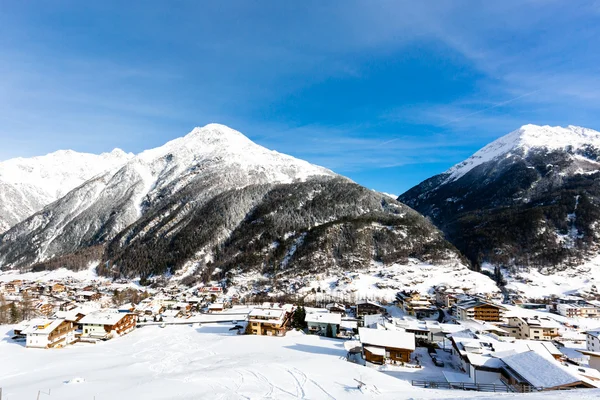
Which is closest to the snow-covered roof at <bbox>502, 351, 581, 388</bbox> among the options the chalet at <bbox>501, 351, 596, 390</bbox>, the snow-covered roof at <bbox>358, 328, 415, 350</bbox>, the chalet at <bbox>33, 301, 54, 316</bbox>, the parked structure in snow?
the chalet at <bbox>501, 351, 596, 390</bbox>

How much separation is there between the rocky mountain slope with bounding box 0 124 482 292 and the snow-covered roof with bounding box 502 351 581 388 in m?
77.4

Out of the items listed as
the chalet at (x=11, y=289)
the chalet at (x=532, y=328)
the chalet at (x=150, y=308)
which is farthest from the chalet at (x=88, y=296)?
the chalet at (x=532, y=328)

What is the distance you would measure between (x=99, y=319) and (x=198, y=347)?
62.3ft

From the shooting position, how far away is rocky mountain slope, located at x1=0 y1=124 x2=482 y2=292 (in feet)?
369

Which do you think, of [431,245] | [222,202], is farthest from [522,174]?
[222,202]

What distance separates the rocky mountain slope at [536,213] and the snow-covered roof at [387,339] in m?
91.3

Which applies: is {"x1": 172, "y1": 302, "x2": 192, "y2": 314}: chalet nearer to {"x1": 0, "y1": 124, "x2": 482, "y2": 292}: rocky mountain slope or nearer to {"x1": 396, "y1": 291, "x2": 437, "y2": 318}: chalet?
{"x1": 0, "y1": 124, "x2": 482, "y2": 292}: rocky mountain slope

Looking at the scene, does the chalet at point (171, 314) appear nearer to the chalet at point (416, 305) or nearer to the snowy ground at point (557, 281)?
the chalet at point (416, 305)

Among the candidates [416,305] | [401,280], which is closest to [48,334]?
[416,305]

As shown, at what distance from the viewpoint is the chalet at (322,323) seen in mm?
44844

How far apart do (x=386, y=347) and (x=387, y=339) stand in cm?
144

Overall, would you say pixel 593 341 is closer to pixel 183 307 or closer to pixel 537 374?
pixel 537 374

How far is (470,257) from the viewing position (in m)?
118

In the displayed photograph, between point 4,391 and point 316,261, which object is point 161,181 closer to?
point 316,261
